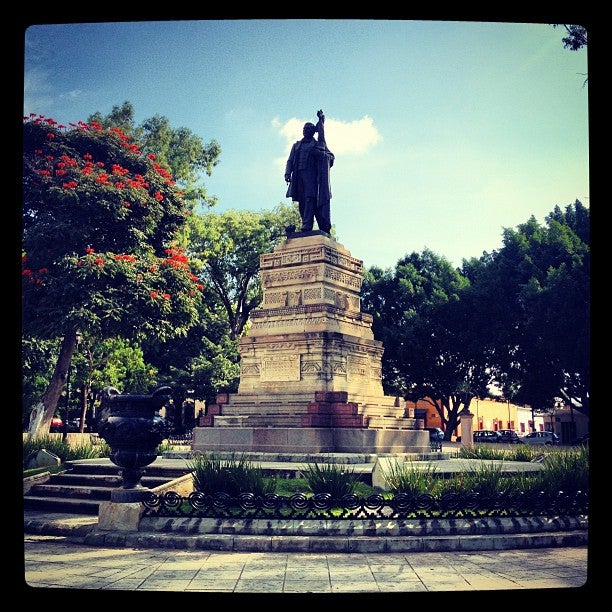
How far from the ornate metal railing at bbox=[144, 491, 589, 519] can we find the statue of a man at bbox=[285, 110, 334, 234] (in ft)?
35.0

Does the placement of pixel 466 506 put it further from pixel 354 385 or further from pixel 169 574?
pixel 354 385

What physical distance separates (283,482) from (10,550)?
5.88 metres

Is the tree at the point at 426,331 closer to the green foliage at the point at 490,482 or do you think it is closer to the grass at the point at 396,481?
the green foliage at the point at 490,482

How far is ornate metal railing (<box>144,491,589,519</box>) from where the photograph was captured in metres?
8.65

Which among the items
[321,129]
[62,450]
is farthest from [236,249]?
[62,450]

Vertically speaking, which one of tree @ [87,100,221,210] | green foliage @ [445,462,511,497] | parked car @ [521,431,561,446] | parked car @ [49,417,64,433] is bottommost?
parked car @ [521,431,561,446]

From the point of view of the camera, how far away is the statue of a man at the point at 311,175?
1803cm

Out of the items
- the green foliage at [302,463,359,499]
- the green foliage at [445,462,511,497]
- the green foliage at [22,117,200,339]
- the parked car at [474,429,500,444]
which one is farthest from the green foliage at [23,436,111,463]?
the parked car at [474,429,500,444]

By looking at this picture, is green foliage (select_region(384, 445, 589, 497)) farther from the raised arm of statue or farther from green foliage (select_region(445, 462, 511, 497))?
the raised arm of statue

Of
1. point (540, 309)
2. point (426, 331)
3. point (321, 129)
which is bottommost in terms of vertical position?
point (426, 331)

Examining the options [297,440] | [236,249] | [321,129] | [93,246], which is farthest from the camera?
[236,249]

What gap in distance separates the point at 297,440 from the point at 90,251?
47.6ft

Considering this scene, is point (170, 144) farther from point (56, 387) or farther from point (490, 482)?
point (490, 482)

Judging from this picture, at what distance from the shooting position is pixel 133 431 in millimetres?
9352
